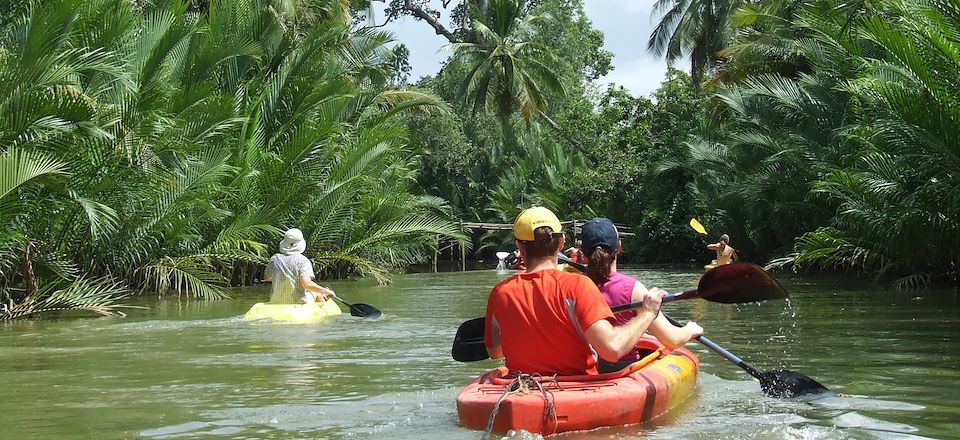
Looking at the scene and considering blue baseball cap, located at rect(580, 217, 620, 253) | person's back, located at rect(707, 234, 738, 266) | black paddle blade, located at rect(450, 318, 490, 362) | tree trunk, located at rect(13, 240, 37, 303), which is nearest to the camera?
blue baseball cap, located at rect(580, 217, 620, 253)

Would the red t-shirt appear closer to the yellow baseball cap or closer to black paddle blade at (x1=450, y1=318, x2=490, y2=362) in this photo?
the yellow baseball cap

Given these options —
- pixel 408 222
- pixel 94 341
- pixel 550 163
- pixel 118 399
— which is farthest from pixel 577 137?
pixel 118 399

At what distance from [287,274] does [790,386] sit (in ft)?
23.6

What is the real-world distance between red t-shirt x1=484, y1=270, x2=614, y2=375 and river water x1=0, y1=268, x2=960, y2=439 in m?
0.41

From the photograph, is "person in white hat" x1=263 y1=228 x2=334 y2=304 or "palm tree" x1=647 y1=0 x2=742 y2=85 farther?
"palm tree" x1=647 y1=0 x2=742 y2=85

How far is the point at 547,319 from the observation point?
18.9 ft

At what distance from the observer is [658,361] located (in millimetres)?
6965

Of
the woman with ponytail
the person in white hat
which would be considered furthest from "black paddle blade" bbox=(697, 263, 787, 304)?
the person in white hat

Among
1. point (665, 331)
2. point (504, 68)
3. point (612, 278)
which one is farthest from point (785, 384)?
point (504, 68)

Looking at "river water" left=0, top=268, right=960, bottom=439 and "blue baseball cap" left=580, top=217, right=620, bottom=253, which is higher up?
"blue baseball cap" left=580, top=217, right=620, bottom=253

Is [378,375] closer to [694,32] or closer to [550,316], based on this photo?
[550,316]

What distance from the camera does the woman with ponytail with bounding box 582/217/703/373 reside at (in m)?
6.16

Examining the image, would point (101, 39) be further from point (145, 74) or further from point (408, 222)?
point (408, 222)

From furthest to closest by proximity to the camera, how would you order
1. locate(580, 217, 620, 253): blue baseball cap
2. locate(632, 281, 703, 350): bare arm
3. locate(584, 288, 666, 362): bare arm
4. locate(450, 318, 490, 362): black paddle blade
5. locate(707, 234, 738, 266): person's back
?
locate(707, 234, 738, 266): person's back
locate(450, 318, 490, 362): black paddle blade
locate(632, 281, 703, 350): bare arm
locate(580, 217, 620, 253): blue baseball cap
locate(584, 288, 666, 362): bare arm
